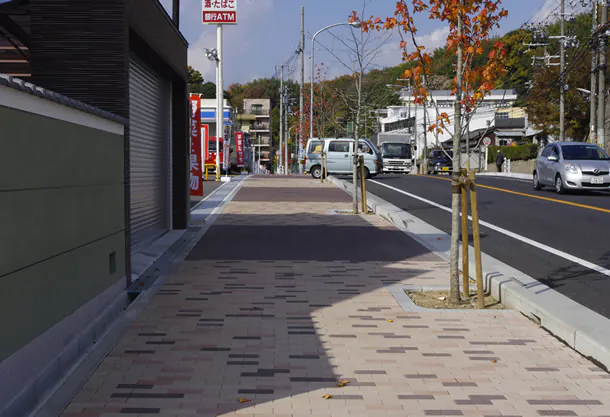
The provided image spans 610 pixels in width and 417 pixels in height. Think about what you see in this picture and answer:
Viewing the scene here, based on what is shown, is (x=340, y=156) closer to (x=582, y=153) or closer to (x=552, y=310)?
(x=582, y=153)

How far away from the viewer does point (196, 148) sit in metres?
17.6

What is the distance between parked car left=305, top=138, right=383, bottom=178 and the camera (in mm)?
35938

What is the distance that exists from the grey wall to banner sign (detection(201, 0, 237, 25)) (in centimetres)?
3291

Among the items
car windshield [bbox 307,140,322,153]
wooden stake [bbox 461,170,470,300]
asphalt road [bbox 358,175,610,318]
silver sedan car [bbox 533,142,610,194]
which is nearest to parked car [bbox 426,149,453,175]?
car windshield [bbox 307,140,322,153]

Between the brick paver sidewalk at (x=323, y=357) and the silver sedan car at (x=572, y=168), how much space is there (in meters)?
14.7

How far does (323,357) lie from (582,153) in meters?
20.8

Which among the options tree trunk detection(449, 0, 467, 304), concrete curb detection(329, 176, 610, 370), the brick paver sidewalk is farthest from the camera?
tree trunk detection(449, 0, 467, 304)

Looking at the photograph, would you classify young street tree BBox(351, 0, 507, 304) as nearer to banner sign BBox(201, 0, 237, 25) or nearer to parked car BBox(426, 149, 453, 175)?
banner sign BBox(201, 0, 237, 25)

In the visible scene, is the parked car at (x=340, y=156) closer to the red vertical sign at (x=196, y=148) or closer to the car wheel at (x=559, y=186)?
the car wheel at (x=559, y=186)

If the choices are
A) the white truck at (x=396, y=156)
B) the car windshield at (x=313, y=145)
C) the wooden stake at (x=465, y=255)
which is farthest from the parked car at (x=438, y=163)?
the wooden stake at (x=465, y=255)

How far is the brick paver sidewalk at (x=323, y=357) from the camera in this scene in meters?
4.73

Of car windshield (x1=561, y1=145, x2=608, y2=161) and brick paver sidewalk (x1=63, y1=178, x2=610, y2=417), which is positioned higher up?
car windshield (x1=561, y1=145, x2=608, y2=161)

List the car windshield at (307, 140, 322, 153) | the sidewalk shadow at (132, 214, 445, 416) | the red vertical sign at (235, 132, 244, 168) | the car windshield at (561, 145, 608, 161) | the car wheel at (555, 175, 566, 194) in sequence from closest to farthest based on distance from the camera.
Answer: the sidewalk shadow at (132, 214, 445, 416), the car wheel at (555, 175, 566, 194), the car windshield at (561, 145, 608, 161), the car windshield at (307, 140, 322, 153), the red vertical sign at (235, 132, 244, 168)

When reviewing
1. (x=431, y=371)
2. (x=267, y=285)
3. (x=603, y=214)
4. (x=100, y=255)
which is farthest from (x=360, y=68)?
(x=431, y=371)
